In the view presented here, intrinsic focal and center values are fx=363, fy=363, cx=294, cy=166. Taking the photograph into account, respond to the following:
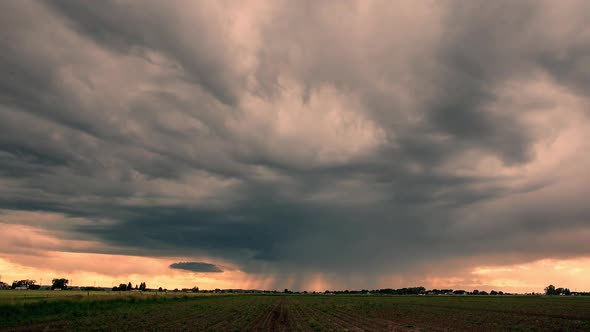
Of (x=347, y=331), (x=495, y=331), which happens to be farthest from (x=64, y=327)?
(x=495, y=331)

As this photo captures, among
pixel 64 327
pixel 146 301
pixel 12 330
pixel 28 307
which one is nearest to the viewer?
pixel 12 330

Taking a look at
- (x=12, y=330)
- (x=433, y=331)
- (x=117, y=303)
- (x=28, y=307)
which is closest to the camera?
(x=12, y=330)

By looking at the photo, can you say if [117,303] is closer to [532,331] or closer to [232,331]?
[232,331]

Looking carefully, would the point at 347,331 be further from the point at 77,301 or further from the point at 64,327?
the point at 77,301

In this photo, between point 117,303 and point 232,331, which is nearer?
point 232,331

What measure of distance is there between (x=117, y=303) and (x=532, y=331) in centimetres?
Answer: 6569

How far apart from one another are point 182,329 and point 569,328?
3675cm

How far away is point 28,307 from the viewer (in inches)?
1773

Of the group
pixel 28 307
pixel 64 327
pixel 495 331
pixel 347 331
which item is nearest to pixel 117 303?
pixel 28 307

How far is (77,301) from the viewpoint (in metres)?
56.6

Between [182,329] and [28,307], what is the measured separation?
88.5ft

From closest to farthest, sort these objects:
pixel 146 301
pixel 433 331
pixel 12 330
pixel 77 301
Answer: pixel 12 330, pixel 433 331, pixel 77 301, pixel 146 301

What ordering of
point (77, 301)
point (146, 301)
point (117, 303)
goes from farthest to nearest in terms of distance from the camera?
point (146, 301)
point (117, 303)
point (77, 301)

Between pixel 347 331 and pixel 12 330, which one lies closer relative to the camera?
pixel 12 330
